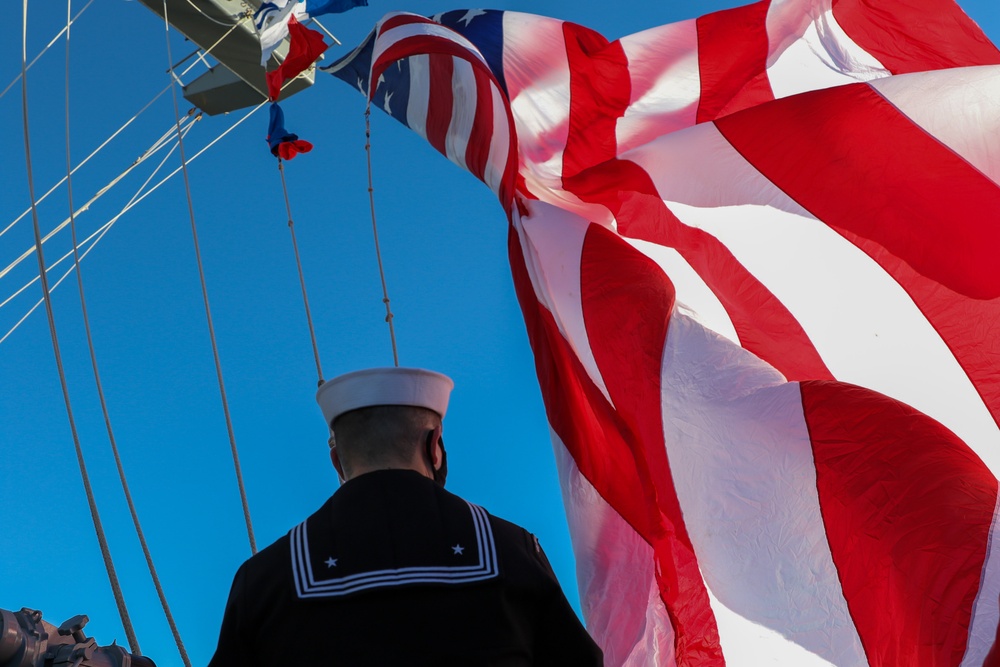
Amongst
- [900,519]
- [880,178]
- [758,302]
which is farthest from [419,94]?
[900,519]

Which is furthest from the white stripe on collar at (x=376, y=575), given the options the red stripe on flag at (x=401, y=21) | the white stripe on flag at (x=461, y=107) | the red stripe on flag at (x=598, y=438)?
the red stripe on flag at (x=401, y=21)

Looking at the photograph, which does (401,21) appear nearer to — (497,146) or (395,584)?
(497,146)

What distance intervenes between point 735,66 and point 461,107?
130 cm

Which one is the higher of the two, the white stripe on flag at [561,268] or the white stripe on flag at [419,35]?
the white stripe on flag at [419,35]

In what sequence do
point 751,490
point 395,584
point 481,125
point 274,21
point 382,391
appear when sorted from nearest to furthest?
point 395,584 → point 382,391 → point 751,490 → point 481,125 → point 274,21

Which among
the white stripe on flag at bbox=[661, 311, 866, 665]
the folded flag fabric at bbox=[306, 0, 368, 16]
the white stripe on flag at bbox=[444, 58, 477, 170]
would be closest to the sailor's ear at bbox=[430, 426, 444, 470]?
the white stripe on flag at bbox=[661, 311, 866, 665]

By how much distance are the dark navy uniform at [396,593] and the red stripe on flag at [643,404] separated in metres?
1.75

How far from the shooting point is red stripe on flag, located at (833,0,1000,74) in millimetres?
4516

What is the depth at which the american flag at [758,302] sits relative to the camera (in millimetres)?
3139

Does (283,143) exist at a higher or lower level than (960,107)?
higher

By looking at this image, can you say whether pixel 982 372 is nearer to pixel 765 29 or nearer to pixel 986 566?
pixel 986 566

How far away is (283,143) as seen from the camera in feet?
22.3

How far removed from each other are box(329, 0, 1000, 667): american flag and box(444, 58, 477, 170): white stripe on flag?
16mm

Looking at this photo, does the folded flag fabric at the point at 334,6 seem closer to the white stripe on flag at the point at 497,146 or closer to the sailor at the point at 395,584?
the white stripe on flag at the point at 497,146
